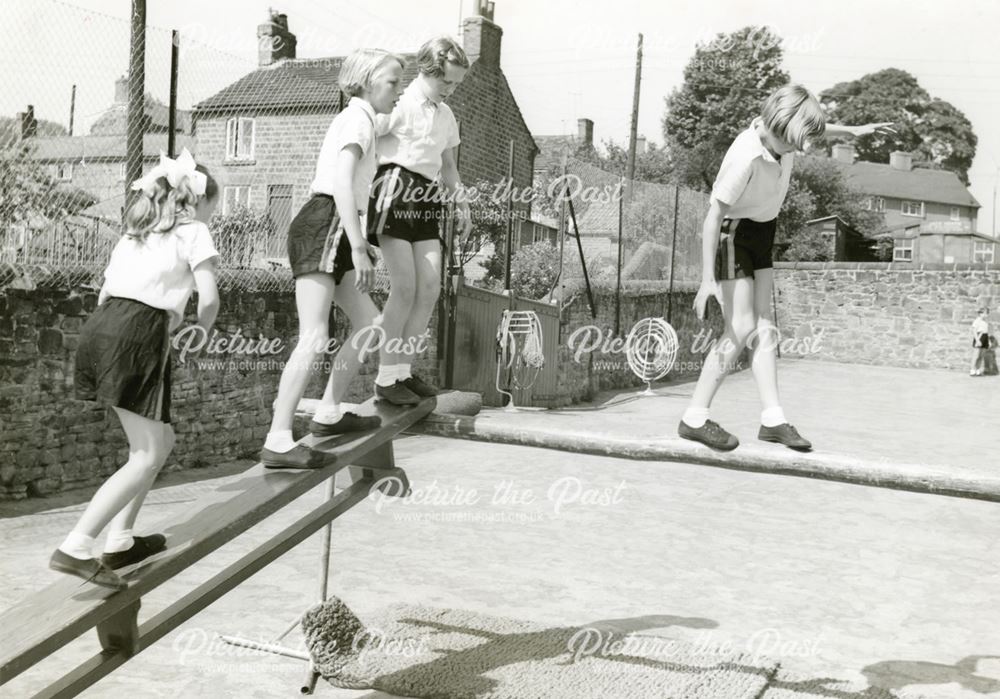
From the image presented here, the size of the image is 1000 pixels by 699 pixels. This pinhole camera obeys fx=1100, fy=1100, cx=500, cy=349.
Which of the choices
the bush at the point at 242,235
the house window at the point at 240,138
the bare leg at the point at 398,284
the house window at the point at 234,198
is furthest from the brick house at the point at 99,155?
the bare leg at the point at 398,284

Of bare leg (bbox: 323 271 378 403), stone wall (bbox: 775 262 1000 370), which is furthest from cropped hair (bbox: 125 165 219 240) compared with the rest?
stone wall (bbox: 775 262 1000 370)

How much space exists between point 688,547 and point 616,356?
11.1 meters

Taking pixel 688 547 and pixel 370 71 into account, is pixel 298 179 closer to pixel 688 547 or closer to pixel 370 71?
pixel 688 547

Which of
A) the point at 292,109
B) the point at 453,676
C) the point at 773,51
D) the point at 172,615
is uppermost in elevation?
the point at 773,51

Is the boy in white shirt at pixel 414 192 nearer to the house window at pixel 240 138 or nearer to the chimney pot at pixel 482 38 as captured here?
the house window at pixel 240 138

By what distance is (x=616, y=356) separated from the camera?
20.7m

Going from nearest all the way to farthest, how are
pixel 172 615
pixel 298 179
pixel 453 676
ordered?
pixel 172 615 < pixel 453 676 < pixel 298 179

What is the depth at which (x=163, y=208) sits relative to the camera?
385 centimetres

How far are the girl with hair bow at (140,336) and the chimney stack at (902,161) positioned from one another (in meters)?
70.5

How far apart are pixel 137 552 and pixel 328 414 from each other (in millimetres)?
1294

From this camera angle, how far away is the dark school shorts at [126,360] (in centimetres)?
368

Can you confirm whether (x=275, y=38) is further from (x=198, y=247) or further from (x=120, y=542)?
(x=120, y=542)

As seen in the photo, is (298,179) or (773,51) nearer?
(298,179)

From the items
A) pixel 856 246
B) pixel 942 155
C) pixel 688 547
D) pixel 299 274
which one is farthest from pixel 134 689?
pixel 942 155
